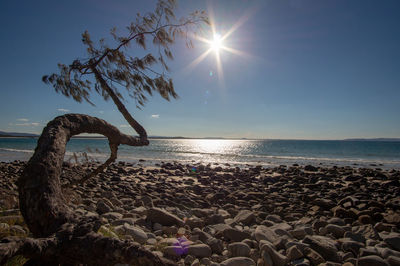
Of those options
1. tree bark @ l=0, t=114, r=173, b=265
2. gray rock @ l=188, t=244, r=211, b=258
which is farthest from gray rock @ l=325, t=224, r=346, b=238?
tree bark @ l=0, t=114, r=173, b=265

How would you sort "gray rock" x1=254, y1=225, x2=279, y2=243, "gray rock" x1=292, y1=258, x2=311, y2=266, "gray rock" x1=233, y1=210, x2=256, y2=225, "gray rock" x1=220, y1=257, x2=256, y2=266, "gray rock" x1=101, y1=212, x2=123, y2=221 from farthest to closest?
"gray rock" x1=233, y1=210, x2=256, y2=225 < "gray rock" x1=101, y1=212, x2=123, y2=221 < "gray rock" x1=254, y1=225, x2=279, y2=243 < "gray rock" x1=292, y1=258, x2=311, y2=266 < "gray rock" x1=220, y1=257, x2=256, y2=266

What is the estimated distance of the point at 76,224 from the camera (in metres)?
2.13

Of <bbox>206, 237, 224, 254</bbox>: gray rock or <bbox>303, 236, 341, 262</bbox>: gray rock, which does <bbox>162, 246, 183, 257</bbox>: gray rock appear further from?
<bbox>303, 236, 341, 262</bbox>: gray rock

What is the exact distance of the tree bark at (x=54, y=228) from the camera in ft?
5.96

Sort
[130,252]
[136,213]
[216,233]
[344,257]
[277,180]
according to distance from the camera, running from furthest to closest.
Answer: [277,180], [136,213], [216,233], [344,257], [130,252]

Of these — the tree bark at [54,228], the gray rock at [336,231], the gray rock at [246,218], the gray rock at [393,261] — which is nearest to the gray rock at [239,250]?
the gray rock at [246,218]

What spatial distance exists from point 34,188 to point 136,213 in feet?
11.3

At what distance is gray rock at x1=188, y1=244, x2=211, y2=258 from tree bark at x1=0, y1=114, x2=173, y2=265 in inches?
66.6

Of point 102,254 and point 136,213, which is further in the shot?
point 136,213

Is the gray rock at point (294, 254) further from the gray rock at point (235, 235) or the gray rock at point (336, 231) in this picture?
the gray rock at point (336, 231)

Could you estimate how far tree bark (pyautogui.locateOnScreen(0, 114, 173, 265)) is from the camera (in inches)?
71.5

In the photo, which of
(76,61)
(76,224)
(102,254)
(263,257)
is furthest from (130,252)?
(76,61)

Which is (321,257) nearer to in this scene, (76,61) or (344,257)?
(344,257)

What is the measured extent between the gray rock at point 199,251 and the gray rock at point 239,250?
0.36 metres
